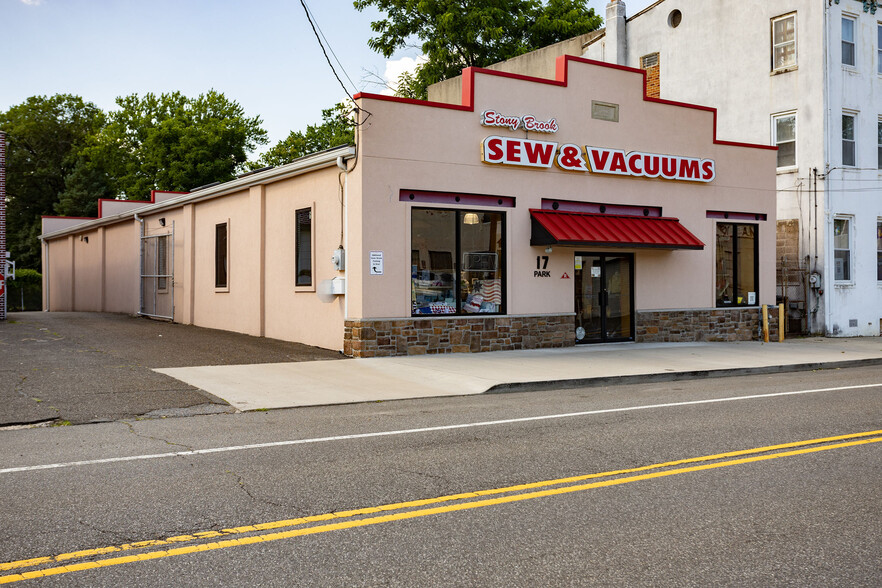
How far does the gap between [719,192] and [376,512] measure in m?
17.5

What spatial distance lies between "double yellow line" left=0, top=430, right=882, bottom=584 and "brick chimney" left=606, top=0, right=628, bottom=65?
22.7 metres

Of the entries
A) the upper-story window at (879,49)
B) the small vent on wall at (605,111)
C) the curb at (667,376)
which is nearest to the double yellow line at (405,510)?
the curb at (667,376)

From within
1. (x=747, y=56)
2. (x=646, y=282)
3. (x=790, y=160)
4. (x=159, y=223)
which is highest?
(x=747, y=56)

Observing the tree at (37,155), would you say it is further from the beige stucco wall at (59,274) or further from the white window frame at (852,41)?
the white window frame at (852,41)

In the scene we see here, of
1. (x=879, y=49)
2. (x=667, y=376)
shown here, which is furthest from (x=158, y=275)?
(x=879, y=49)

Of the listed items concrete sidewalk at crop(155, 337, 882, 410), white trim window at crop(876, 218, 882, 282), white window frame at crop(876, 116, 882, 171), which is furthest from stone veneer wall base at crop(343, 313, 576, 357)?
white window frame at crop(876, 116, 882, 171)

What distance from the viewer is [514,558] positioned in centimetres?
450

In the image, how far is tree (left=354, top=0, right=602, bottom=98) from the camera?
117 feet

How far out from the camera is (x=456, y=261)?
1680cm

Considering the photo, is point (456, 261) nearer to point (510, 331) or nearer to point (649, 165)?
point (510, 331)

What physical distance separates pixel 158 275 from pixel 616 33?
17.7 m

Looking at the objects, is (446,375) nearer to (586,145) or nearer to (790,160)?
(586,145)

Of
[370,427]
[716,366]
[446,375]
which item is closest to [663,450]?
[370,427]

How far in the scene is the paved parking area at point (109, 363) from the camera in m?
9.59
